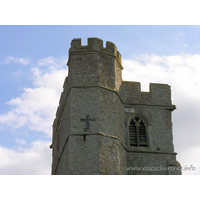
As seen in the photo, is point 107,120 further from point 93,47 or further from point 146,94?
point 146,94

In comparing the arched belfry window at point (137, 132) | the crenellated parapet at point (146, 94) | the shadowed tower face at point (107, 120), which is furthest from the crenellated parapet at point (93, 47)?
the arched belfry window at point (137, 132)

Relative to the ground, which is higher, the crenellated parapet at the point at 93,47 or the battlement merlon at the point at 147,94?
the crenellated parapet at the point at 93,47

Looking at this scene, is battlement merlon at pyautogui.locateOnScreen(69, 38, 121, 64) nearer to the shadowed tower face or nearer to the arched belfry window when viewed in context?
the shadowed tower face

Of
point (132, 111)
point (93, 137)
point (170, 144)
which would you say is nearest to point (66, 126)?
point (93, 137)

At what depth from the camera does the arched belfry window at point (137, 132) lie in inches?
950

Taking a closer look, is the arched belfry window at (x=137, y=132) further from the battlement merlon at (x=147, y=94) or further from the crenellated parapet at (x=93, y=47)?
the crenellated parapet at (x=93, y=47)

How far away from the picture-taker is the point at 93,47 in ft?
79.0

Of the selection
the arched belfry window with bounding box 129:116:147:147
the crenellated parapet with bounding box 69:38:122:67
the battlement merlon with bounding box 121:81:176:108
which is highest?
the crenellated parapet with bounding box 69:38:122:67

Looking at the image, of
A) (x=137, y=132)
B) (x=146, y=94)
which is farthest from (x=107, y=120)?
(x=146, y=94)

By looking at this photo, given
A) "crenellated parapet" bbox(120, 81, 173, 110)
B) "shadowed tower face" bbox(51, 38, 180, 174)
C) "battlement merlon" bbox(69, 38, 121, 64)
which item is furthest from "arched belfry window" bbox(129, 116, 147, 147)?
"battlement merlon" bbox(69, 38, 121, 64)

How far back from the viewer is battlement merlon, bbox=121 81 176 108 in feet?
82.9

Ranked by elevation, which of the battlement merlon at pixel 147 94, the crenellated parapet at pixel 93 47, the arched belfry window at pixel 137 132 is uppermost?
the crenellated parapet at pixel 93 47

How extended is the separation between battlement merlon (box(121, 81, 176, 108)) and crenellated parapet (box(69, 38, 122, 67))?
185 cm

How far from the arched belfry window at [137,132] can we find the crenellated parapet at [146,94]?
3.50 feet
